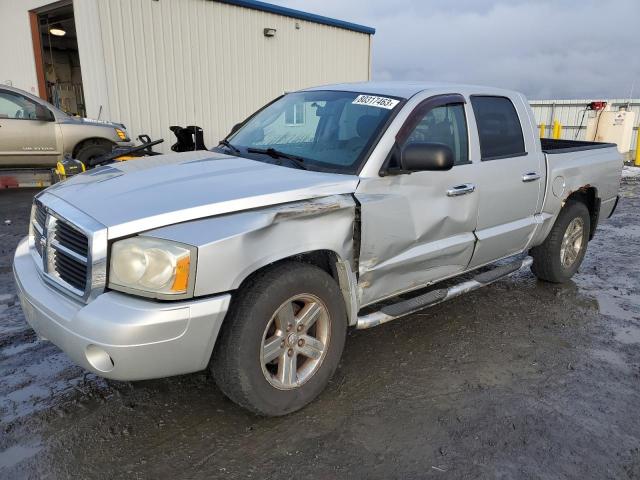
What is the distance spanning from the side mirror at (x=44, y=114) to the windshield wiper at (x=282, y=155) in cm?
750

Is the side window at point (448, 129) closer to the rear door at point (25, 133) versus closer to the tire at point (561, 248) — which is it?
the tire at point (561, 248)

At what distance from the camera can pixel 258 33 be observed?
543 inches

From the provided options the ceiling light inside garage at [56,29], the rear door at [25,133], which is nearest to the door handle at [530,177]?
the rear door at [25,133]

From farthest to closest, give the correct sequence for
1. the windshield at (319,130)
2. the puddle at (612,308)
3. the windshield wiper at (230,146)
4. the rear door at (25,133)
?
the rear door at (25,133)
the puddle at (612,308)
the windshield wiper at (230,146)
the windshield at (319,130)

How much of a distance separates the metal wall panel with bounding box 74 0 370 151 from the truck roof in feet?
28.2

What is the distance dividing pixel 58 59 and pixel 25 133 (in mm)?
10438

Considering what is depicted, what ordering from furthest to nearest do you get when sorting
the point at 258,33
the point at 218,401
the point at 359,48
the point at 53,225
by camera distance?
the point at 359,48, the point at 258,33, the point at 218,401, the point at 53,225

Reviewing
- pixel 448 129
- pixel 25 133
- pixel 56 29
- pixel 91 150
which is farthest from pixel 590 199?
pixel 56 29

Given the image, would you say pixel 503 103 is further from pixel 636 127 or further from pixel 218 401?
pixel 636 127

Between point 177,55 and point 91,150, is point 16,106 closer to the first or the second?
point 91,150

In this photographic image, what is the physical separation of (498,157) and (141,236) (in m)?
2.73

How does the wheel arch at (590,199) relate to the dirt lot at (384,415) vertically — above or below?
above

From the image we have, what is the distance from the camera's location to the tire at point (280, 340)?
2441 millimetres

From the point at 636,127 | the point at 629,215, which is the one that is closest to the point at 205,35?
the point at 629,215
